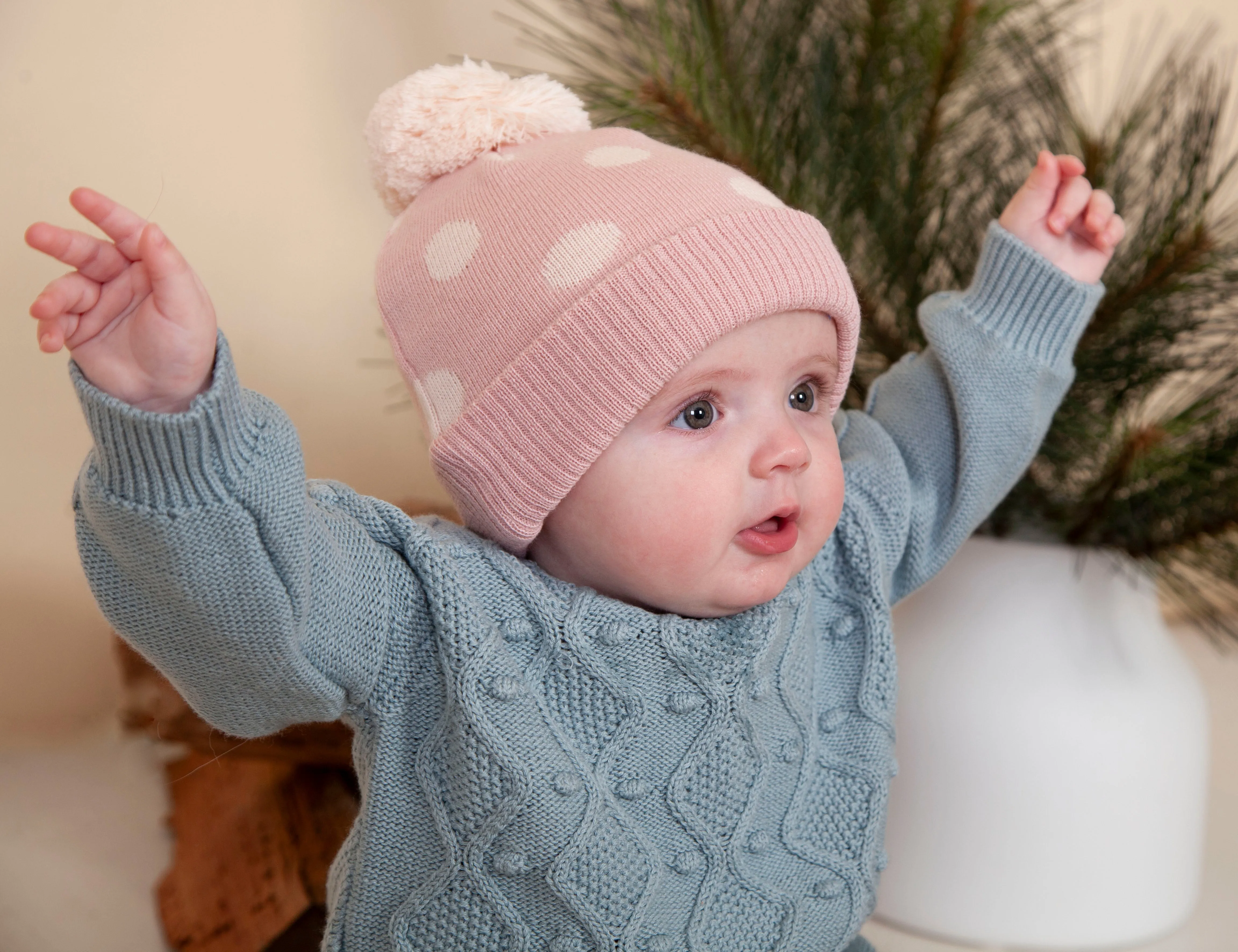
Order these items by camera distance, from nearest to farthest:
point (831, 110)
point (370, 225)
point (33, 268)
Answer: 1. point (33, 268)
2. point (831, 110)
3. point (370, 225)

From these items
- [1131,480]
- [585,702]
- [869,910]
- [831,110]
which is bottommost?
[869,910]

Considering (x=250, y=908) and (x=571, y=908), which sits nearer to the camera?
(x=571, y=908)

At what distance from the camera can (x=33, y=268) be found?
2.39 feet

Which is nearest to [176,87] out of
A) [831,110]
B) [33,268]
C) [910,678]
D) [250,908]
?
[33,268]

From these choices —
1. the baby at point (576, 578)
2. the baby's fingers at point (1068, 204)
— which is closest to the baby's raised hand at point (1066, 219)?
the baby's fingers at point (1068, 204)

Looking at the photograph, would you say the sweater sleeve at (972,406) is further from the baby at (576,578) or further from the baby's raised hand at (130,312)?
the baby's raised hand at (130,312)

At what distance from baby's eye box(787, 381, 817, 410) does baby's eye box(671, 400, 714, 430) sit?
0.08 meters

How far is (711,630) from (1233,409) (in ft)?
1.44

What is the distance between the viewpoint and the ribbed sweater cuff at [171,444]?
45 cm

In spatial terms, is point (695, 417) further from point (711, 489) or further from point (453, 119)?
point (453, 119)

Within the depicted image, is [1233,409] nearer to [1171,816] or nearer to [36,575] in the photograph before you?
[1171,816]

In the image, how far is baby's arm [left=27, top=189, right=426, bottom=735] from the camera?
1.48ft

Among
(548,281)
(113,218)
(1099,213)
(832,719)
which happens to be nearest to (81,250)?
(113,218)

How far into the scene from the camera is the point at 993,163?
2.85ft
